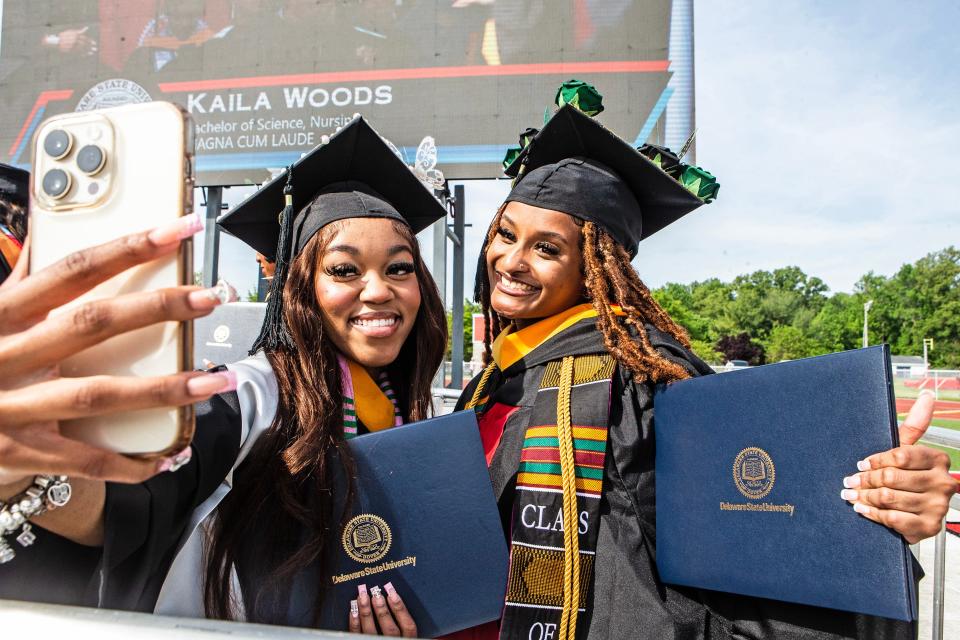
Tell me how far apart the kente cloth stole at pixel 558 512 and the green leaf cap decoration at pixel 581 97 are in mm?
1025

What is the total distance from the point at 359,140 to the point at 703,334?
63822 millimetres

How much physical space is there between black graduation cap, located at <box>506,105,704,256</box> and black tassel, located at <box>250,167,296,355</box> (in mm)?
742

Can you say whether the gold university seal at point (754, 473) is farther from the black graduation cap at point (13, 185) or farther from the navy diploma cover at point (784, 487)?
the black graduation cap at point (13, 185)

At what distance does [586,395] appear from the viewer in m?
1.56

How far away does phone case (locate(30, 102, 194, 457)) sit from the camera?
0.67 metres

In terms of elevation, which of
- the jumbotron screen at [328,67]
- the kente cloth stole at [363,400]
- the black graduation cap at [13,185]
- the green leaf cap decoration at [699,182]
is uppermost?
the jumbotron screen at [328,67]

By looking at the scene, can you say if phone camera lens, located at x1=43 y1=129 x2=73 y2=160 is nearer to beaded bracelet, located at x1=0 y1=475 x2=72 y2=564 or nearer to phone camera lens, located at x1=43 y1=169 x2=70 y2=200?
phone camera lens, located at x1=43 y1=169 x2=70 y2=200

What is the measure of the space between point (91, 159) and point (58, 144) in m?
0.05

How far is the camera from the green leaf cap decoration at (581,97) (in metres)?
2.03

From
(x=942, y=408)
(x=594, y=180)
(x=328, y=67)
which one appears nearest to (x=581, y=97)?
(x=594, y=180)

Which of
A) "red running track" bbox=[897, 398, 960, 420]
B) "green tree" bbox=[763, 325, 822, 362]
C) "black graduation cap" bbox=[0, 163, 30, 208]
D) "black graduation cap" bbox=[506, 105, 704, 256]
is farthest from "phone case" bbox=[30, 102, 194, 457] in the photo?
"green tree" bbox=[763, 325, 822, 362]

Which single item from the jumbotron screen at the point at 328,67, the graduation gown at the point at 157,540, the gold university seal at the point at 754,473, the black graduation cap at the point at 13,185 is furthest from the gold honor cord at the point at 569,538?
the jumbotron screen at the point at 328,67

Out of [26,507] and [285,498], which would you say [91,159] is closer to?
[26,507]

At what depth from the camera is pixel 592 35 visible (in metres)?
8.54
